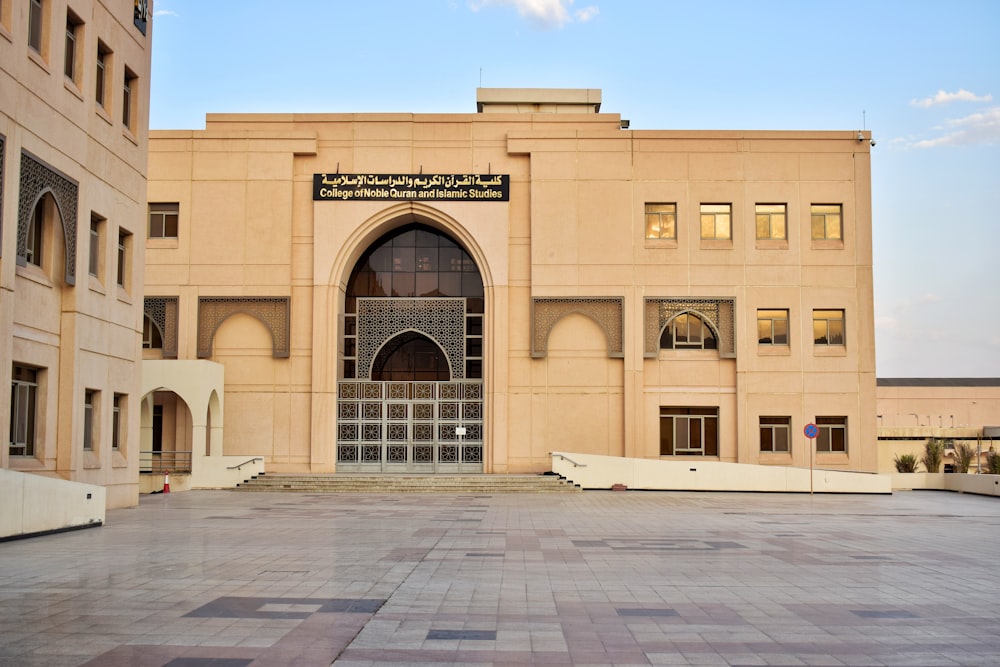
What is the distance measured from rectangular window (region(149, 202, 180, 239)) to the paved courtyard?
594 inches

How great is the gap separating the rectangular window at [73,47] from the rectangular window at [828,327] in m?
22.2

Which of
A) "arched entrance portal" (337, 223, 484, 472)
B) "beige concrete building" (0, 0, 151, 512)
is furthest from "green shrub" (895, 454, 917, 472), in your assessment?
"beige concrete building" (0, 0, 151, 512)

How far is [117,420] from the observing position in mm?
21250

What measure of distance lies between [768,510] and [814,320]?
439 inches

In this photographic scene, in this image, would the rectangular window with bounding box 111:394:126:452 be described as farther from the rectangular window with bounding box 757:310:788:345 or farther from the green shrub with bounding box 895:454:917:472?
the green shrub with bounding box 895:454:917:472

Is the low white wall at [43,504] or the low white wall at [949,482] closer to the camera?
the low white wall at [43,504]

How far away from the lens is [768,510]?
2181 centimetres

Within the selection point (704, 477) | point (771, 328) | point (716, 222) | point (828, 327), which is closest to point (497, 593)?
point (704, 477)

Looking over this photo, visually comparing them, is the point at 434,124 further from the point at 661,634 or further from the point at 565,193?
the point at 661,634

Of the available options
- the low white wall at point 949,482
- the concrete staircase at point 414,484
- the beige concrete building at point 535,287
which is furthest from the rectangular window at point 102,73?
the low white wall at point 949,482

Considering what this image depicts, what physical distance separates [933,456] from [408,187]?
25726mm

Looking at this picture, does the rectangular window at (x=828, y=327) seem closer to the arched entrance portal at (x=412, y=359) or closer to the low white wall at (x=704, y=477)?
the low white wall at (x=704, y=477)

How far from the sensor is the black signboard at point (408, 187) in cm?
3153

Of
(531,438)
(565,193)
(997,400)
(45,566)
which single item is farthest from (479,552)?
(997,400)
